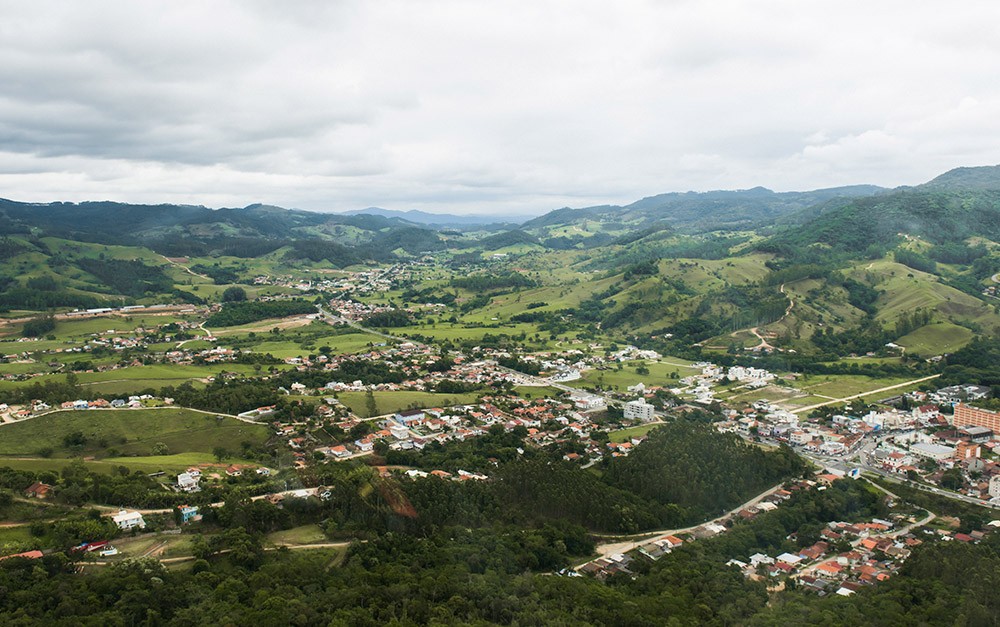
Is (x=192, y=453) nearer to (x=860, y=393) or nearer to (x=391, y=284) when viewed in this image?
(x=860, y=393)

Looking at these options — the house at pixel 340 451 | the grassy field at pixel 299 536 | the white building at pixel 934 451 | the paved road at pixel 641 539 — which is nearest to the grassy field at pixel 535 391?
the house at pixel 340 451

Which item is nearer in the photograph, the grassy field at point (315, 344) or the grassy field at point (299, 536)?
the grassy field at point (299, 536)

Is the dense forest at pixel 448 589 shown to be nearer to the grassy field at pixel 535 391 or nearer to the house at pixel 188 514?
the house at pixel 188 514

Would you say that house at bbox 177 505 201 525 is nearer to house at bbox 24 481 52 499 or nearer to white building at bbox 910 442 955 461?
house at bbox 24 481 52 499

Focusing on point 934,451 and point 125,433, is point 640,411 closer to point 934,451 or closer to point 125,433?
point 934,451


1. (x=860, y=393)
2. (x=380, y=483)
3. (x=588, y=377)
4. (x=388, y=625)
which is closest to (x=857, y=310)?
(x=860, y=393)
